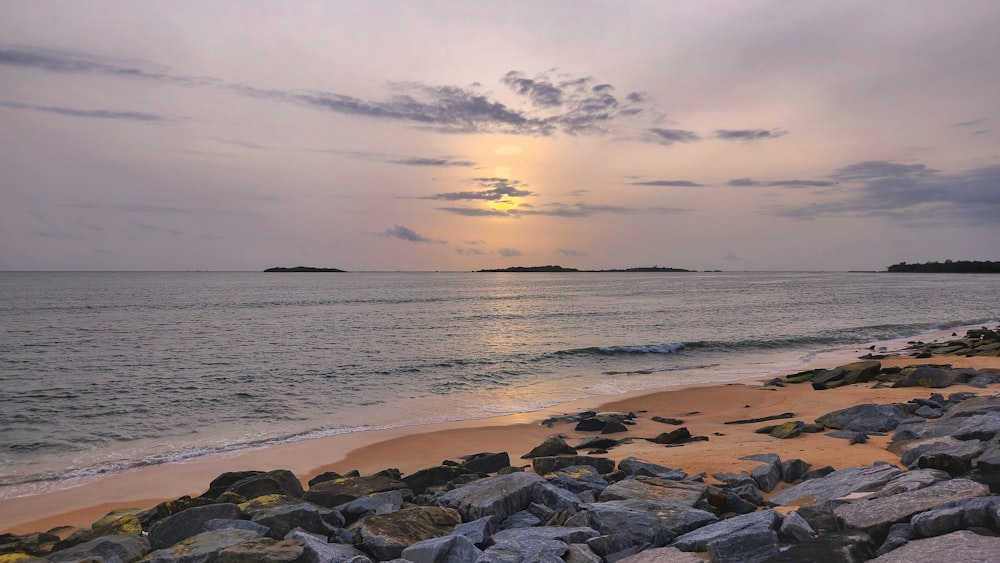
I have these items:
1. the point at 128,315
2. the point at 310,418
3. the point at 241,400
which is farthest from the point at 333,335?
the point at 128,315

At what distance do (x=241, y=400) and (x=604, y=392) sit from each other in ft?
44.8

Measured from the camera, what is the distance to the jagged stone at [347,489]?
10.1 meters

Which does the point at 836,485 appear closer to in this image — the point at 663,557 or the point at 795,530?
the point at 795,530

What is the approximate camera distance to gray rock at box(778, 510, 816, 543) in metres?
6.21

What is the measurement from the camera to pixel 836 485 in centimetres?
825

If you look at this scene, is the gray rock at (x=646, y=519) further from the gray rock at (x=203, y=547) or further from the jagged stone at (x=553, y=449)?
the jagged stone at (x=553, y=449)

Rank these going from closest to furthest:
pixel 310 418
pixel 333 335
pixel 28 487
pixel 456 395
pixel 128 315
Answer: pixel 28 487, pixel 310 418, pixel 456 395, pixel 333 335, pixel 128 315

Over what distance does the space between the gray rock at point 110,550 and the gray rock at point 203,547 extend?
1.18 feet

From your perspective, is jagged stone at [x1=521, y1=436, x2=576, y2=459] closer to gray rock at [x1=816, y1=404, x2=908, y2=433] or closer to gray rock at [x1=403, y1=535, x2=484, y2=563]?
gray rock at [x1=816, y1=404, x2=908, y2=433]

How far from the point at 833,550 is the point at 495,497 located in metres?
4.35

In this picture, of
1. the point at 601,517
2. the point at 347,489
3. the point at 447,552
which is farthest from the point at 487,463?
the point at 447,552

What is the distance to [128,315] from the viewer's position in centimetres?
5944

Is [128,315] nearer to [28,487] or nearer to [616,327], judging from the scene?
[616,327]

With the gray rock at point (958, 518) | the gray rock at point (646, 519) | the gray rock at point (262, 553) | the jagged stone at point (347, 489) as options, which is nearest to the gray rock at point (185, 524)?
the jagged stone at point (347, 489)
